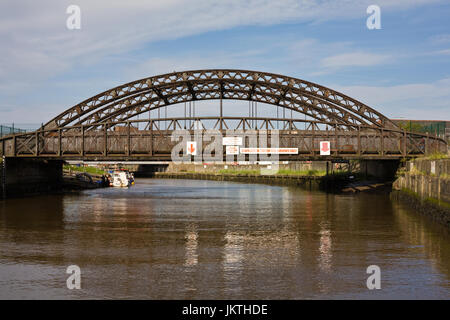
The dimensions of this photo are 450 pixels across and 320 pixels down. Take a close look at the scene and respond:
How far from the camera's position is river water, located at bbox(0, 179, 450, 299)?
65.4 ft

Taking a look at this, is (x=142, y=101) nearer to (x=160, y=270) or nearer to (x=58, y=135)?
(x=58, y=135)

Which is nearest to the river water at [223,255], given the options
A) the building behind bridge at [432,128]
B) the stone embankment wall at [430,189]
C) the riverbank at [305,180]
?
the stone embankment wall at [430,189]

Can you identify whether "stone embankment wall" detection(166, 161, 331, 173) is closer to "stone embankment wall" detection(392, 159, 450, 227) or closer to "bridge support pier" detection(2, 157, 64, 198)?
"stone embankment wall" detection(392, 159, 450, 227)

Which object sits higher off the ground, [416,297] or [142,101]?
[142,101]

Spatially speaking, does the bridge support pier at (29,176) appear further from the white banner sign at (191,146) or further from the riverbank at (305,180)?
the riverbank at (305,180)

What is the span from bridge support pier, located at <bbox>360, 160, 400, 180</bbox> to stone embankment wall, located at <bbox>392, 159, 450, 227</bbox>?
12.2 meters

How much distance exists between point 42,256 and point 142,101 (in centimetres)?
6363

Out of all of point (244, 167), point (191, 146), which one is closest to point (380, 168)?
point (191, 146)

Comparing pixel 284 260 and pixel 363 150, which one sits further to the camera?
pixel 363 150

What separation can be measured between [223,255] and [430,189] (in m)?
25.9

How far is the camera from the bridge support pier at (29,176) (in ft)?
229

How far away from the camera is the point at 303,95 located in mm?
87125

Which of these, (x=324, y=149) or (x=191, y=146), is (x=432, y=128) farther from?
(x=191, y=146)
